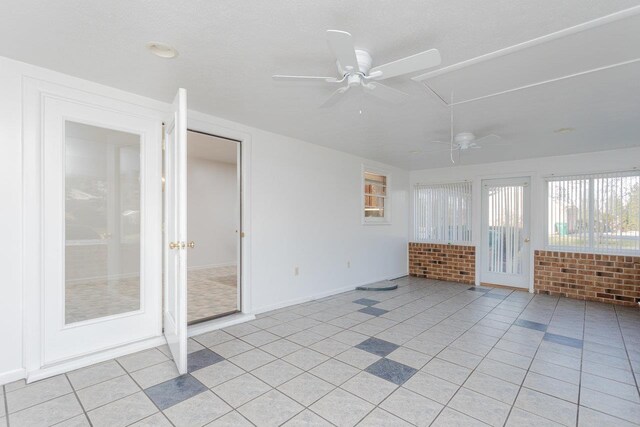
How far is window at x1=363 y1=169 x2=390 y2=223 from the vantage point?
232 inches

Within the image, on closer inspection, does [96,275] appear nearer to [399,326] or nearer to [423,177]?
[399,326]

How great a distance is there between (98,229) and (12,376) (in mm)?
1167

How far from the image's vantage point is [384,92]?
7.60 ft

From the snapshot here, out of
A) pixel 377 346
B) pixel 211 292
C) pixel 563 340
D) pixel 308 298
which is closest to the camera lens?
pixel 377 346

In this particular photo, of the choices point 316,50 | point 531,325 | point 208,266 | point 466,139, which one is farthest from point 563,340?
point 208,266

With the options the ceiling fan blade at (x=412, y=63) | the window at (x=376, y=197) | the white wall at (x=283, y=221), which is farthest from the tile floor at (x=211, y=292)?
the ceiling fan blade at (x=412, y=63)

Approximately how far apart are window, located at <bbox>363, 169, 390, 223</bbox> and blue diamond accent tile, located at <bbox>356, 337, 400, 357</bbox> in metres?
2.91

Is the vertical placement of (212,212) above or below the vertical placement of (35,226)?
above

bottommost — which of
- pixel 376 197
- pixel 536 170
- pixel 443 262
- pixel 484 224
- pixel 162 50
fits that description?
pixel 443 262

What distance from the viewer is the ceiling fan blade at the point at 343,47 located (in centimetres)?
157

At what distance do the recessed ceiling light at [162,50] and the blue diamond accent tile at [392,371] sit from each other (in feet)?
8.95

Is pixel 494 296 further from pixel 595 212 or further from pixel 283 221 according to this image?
pixel 283 221

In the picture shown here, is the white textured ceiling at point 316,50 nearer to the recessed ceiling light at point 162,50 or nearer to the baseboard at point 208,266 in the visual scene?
the recessed ceiling light at point 162,50

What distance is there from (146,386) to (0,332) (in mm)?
1094
